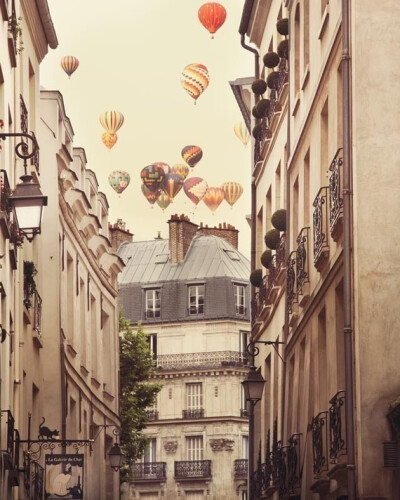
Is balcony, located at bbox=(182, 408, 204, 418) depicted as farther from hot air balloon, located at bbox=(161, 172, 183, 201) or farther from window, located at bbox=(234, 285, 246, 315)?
hot air balloon, located at bbox=(161, 172, 183, 201)

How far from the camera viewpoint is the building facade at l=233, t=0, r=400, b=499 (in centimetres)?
2117

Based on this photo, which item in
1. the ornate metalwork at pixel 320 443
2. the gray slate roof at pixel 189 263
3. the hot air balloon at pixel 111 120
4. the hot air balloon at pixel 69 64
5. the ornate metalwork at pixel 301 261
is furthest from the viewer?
the gray slate roof at pixel 189 263

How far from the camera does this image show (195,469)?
85.4m

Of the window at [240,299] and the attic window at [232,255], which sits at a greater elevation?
the attic window at [232,255]

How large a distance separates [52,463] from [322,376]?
5.59 meters

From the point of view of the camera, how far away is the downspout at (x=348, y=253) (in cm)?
2125

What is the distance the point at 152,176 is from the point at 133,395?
37725 mm

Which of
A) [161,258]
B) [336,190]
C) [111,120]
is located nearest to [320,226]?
[336,190]

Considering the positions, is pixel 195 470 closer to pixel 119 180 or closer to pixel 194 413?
pixel 194 413

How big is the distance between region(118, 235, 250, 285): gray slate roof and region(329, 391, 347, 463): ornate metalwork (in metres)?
65.6

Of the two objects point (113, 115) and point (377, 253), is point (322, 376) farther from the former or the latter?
point (113, 115)

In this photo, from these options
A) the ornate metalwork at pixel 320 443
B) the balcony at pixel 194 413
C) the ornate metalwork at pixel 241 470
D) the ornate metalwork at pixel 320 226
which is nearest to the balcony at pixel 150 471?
the balcony at pixel 194 413

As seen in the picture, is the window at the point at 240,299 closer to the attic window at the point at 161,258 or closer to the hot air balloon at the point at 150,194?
the attic window at the point at 161,258

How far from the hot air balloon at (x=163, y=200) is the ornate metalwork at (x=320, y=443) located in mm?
69856
